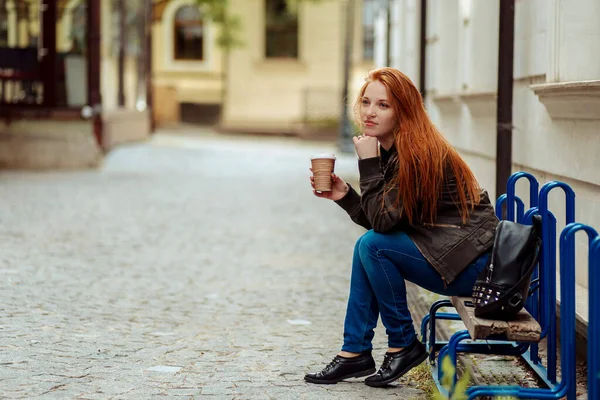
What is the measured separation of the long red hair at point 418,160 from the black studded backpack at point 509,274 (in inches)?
17.9

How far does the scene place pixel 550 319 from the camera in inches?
169

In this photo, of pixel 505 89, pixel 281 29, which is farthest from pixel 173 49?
pixel 505 89

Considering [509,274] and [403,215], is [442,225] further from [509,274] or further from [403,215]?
[509,274]

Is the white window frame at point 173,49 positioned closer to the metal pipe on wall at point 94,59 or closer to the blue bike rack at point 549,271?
the metal pipe on wall at point 94,59

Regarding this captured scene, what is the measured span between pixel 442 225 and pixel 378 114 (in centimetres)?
53

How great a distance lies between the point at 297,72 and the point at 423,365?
2857 cm

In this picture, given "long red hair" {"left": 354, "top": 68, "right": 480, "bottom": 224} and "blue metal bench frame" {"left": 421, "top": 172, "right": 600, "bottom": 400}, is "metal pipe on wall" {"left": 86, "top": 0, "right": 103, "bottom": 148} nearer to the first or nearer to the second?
"blue metal bench frame" {"left": 421, "top": 172, "right": 600, "bottom": 400}

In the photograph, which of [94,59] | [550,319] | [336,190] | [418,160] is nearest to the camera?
[550,319]

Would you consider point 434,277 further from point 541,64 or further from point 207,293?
point 207,293

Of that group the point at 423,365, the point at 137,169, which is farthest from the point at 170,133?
the point at 423,365

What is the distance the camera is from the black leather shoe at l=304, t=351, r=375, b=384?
189 inches

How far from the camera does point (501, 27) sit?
6.74 m

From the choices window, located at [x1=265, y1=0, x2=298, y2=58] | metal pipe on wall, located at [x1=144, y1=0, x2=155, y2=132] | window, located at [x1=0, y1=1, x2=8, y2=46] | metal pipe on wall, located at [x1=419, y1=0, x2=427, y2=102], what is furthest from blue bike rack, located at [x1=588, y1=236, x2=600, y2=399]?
window, located at [x1=265, y1=0, x2=298, y2=58]

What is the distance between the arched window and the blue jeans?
31.3 meters
